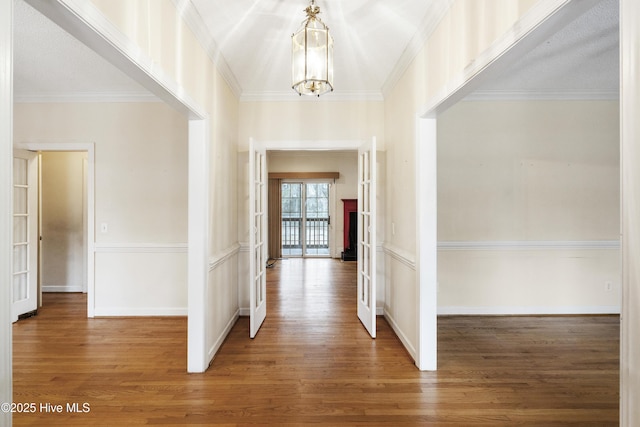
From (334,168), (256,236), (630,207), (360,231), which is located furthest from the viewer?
(334,168)

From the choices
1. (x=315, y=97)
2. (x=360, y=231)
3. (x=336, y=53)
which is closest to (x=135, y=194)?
(x=315, y=97)

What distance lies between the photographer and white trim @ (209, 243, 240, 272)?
9.49ft

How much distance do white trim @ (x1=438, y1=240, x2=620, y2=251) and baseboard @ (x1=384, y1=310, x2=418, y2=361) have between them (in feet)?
3.29

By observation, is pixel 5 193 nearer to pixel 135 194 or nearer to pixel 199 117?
pixel 199 117

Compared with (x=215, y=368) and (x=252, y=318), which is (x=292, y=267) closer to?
(x=252, y=318)

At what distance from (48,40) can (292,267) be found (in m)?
5.33

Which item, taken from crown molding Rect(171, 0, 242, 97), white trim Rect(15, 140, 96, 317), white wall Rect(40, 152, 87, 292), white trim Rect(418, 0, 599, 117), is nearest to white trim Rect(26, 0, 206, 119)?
crown molding Rect(171, 0, 242, 97)

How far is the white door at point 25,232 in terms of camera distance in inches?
154

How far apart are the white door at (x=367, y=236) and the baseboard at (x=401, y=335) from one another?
0.79 feet

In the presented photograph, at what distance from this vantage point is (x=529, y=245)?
3953 mm

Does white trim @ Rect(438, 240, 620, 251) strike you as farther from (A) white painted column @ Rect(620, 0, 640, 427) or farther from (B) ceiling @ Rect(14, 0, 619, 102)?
(A) white painted column @ Rect(620, 0, 640, 427)

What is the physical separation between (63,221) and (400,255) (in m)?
4.82

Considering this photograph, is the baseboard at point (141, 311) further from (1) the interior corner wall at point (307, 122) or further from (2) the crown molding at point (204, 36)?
(2) the crown molding at point (204, 36)

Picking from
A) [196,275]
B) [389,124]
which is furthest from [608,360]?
[196,275]
